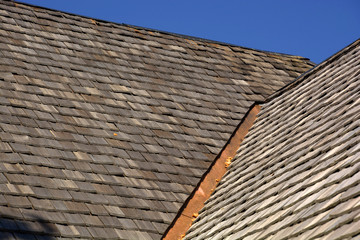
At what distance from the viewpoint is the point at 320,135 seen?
698cm

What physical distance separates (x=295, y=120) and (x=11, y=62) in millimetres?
3998

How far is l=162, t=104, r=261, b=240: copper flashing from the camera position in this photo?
7.53 metres

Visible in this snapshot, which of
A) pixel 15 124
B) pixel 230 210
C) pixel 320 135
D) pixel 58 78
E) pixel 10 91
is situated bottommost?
pixel 230 210

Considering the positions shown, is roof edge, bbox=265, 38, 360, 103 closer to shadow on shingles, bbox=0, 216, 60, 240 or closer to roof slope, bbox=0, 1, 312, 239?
roof slope, bbox=0, 1, 312, 239

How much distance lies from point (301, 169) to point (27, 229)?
272cm

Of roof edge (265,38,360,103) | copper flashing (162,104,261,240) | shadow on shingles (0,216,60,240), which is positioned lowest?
shadow on shingles (0,216,60,240)

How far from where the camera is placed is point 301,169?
21.0 ft

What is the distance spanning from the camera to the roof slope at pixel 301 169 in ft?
16.4

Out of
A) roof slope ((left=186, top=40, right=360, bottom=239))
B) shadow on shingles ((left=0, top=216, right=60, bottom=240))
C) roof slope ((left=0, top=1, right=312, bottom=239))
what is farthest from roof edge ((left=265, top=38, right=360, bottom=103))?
shadow on shingles ((left=0, top=216, right=60, bottom=240))

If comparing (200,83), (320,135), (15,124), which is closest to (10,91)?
(15,124)

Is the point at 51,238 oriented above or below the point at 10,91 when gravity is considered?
below

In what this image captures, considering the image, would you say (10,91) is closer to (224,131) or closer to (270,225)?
(224,131)

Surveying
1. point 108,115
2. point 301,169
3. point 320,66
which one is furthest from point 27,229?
point 320,66

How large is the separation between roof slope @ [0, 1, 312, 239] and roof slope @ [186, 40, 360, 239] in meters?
0.61
